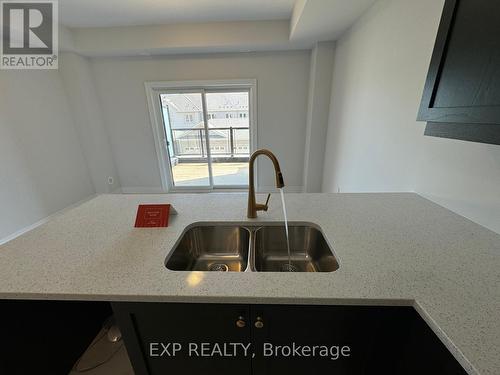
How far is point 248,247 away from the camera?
3.41 ft

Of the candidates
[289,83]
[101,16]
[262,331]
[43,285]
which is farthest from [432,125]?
[101,16]

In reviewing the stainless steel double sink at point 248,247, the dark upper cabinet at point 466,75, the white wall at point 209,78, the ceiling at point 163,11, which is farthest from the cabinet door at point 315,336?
the white wall at point 209,78

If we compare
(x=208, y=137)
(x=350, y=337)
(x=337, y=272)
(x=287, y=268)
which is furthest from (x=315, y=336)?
(x=208, y=137)

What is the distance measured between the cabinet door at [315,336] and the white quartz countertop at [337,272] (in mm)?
92

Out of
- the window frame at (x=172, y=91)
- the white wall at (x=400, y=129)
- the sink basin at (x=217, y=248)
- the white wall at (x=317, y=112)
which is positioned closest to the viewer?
the white wall at (x=400, y=129)

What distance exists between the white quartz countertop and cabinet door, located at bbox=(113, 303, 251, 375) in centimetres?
9

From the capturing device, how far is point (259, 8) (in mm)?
2553

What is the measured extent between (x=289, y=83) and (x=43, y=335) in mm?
3877

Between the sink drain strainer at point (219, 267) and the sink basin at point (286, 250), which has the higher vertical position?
the sink basin at point (286, 250)

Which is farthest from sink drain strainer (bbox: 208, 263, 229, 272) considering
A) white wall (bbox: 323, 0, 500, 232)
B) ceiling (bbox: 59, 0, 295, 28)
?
ceiling (bbox: 59, 0, 295, 28)

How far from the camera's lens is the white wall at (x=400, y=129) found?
0.97 meters

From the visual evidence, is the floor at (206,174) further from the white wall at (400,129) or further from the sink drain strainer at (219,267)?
the sink drain strainer at (219,267)

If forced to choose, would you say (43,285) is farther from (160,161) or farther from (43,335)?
(160,161)
